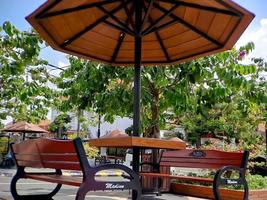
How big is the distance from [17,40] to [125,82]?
348 cm

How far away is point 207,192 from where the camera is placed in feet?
28.7

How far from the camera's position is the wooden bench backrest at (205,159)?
4934 millimetres

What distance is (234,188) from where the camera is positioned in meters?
8.57

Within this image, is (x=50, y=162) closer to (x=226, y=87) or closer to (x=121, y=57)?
(x=121, y=57)

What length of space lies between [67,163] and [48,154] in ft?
1.59

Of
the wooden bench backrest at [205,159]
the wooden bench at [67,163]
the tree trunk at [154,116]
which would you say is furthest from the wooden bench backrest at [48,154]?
the tree trunk at [154,116]

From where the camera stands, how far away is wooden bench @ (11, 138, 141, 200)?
11.5 ft

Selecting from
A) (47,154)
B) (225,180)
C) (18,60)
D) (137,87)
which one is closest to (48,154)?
(47,154)

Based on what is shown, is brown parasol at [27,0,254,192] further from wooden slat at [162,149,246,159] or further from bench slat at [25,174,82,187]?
wooden slat at [162,149,246,159]

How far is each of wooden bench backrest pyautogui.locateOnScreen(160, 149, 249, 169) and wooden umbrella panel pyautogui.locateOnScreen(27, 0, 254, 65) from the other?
1.44 m

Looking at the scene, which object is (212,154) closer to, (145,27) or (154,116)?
(145,27)

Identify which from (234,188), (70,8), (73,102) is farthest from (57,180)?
(73,102)

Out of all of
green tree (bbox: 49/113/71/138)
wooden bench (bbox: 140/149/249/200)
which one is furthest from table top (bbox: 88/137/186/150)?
green tree (bbox: 49/113/71/138)

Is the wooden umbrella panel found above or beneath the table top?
above
